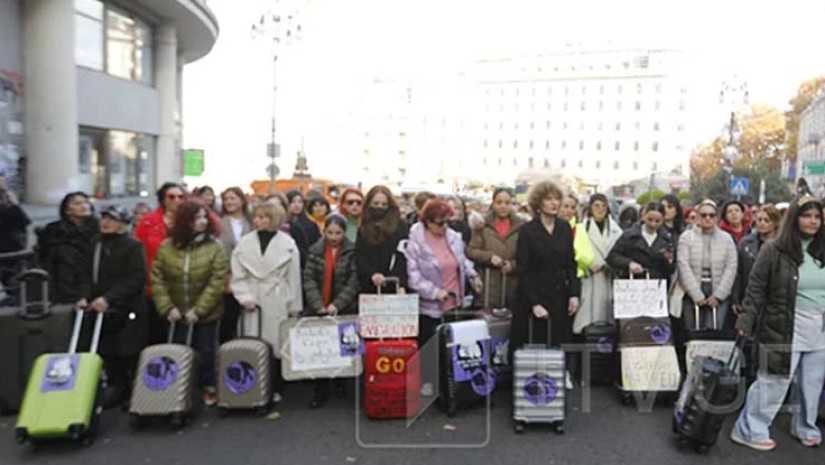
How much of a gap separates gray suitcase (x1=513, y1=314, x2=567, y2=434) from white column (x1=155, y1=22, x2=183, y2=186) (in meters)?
22.5

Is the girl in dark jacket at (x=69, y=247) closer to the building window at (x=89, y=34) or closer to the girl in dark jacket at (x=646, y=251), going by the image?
the girl in dark jacket at (x=646, y=251)

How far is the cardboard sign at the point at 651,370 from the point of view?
6.23 metres

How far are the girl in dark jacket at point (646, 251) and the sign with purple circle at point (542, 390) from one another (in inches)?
65.2

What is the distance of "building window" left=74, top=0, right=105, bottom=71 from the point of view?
65.1 feet

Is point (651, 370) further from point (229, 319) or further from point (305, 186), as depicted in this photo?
point (305, 186)

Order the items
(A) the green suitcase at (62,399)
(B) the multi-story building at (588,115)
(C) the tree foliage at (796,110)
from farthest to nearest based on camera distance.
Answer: (B) the multi-story building at (588,115) → (C) the tree foliage at (796,110) → (A) the green suitcase at (62,399)

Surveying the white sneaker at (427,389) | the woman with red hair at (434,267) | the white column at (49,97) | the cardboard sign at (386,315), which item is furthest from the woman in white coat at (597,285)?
the white column at (49,97)

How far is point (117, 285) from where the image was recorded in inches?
235

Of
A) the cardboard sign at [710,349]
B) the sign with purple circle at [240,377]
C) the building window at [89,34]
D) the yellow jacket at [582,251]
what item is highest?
the building window at [89,34]

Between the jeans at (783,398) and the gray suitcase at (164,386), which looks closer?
the jeans at (783,398)

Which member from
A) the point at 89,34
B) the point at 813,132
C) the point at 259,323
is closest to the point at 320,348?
the point at 259,323

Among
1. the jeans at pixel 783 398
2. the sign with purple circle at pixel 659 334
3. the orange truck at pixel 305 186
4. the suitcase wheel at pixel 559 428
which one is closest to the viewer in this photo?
the jeans at pixel 783 398

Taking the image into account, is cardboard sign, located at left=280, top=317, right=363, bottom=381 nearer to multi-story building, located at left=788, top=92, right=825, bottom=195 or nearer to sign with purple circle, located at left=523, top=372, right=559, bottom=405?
sign with purple circle, located at left=523, top=372, right=559, bottom=405

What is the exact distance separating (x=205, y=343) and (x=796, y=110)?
82137 millimetres
